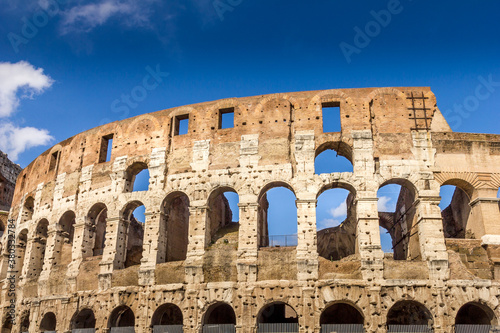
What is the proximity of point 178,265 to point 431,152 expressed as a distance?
9710 mm

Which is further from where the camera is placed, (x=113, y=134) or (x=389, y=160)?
(x=113, y=134)

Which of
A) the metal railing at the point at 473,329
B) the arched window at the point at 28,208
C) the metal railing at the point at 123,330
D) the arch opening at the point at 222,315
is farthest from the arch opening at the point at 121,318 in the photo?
the metal railing at the point at 473,329

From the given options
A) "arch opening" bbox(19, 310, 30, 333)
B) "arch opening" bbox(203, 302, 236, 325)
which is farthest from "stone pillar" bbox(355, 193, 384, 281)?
"arch opening" bbox(19, 310, 30, 333)

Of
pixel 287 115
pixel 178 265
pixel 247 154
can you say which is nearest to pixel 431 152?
pixel 287 115

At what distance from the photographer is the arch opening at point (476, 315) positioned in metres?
14.9

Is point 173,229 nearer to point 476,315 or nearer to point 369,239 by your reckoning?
point 369,239

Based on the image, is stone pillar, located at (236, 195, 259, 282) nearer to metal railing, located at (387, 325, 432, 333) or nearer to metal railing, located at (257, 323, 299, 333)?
metal railing, located at (257, 323, 299, 333)

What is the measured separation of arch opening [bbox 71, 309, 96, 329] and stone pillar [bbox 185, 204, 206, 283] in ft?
16.5

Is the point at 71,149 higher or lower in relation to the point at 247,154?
higher

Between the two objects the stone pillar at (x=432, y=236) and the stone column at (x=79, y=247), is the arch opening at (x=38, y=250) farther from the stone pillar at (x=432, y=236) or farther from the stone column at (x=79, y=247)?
the stone pillar at (x=432, y=236)

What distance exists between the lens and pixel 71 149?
22.1 metres

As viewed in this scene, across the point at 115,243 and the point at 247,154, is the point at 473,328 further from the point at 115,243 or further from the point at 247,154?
the point at 115,243

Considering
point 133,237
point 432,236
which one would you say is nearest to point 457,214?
point 432,236

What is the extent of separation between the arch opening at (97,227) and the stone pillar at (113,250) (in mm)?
1464
